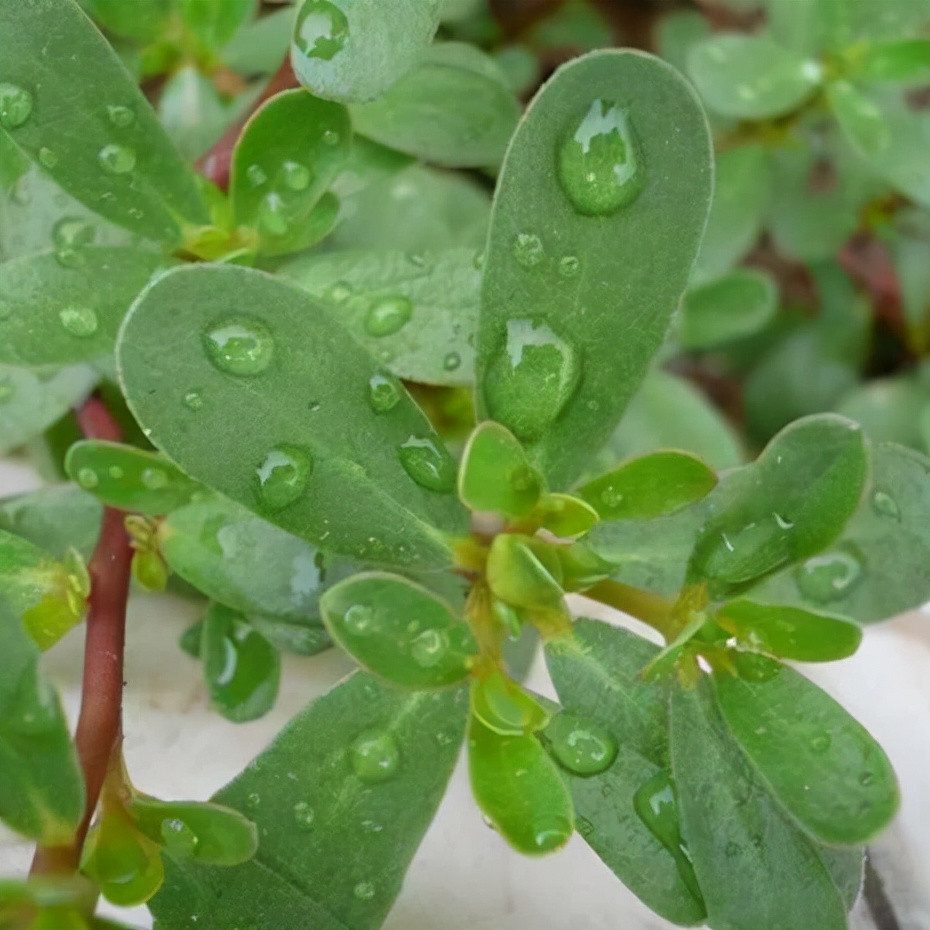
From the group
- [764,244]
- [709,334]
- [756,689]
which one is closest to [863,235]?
[764,244]

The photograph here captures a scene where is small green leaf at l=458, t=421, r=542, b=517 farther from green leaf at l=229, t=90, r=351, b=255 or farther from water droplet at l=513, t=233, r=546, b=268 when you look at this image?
green leaf at l=229, t=90, r=351, b=255

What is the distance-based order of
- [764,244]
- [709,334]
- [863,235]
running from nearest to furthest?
[709,334] → [863,235] → [764,244]

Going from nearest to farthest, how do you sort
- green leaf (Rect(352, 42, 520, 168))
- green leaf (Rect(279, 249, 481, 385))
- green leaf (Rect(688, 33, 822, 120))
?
green leaf (Rect(279, 249, 481, 385))
green leaf (Rect(352, 42, 520, 168))
green leaf (Rect(688, 33, 822, 120))

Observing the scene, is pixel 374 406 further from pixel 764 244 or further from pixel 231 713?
pixel 764 244

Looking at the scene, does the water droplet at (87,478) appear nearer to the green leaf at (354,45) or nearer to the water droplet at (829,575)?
the green leaf at (354,45)

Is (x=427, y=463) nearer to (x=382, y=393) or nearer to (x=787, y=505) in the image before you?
(x=382, y=393)

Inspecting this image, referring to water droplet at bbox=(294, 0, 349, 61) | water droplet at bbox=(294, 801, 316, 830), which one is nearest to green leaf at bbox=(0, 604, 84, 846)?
water droplet at bbox=(294, 801, 316, 830)

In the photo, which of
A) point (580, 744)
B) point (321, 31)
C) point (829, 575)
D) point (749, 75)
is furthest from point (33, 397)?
point (749, 75)
